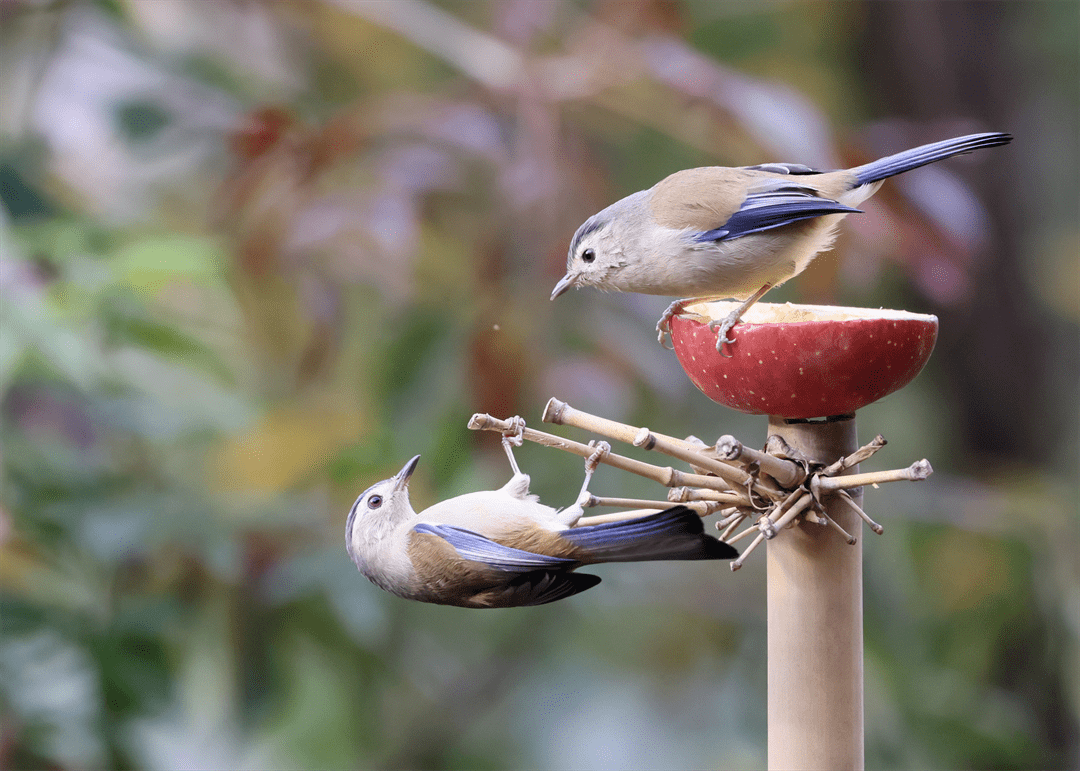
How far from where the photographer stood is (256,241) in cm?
146

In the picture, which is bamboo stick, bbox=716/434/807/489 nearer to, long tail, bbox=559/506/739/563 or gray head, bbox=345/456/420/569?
long tail, bbox=559/506/739/563

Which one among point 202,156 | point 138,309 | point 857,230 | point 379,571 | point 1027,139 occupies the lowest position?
point 379,571

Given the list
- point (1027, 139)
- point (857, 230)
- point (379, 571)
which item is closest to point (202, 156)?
point (857, 230)

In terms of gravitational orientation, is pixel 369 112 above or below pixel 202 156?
below

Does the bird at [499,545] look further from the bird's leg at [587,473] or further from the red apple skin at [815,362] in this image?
the red apple skin at [815,362]

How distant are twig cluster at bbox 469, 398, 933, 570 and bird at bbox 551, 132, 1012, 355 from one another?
0.13m

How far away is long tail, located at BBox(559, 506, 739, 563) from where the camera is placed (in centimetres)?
63

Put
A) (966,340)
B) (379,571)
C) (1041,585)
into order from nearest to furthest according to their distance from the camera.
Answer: (379,571) → (1041,585) → (966,340)

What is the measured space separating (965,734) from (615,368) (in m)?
1.01

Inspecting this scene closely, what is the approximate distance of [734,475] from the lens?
0.65m

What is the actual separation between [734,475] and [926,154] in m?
0.30

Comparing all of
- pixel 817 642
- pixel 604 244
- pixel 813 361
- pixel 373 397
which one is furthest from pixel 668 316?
pixel 373 397

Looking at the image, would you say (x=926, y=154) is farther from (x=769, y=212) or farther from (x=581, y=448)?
(x=581, y=448)

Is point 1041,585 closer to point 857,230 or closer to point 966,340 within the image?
point 966,340
